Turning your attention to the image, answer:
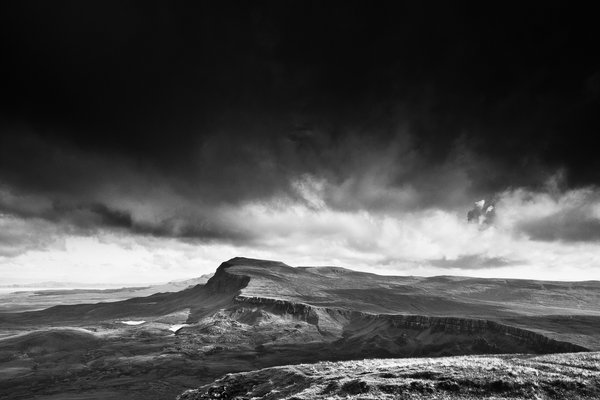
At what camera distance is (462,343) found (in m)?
154

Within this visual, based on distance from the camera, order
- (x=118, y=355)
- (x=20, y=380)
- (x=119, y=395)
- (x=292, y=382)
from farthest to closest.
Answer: (x=118, y=355), (x=20, y=380), (x=119, y=395), (x=292, y=382)

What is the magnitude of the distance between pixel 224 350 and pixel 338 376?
122440mm

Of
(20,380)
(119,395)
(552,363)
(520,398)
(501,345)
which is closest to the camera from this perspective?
(520,398)

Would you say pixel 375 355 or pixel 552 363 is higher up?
pixel 552 363

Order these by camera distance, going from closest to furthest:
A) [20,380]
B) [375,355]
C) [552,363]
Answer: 1. [552,363]
2. [20,380]
3. [375,355]

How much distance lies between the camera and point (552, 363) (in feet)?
208

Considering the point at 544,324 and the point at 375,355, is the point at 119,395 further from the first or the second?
the point at 544,324

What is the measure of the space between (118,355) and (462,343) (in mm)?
143567

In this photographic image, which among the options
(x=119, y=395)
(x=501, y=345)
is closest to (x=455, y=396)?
(x=119, y=395)

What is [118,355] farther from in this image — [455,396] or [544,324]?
[544,324]

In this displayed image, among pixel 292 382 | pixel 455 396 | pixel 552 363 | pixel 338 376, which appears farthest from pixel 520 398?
pixel 292 382

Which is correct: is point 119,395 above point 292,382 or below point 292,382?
below

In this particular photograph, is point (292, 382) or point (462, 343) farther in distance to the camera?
point (462, 343)

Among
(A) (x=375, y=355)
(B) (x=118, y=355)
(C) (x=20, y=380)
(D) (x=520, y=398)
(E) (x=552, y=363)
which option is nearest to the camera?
(D) (x=520, y=398)
